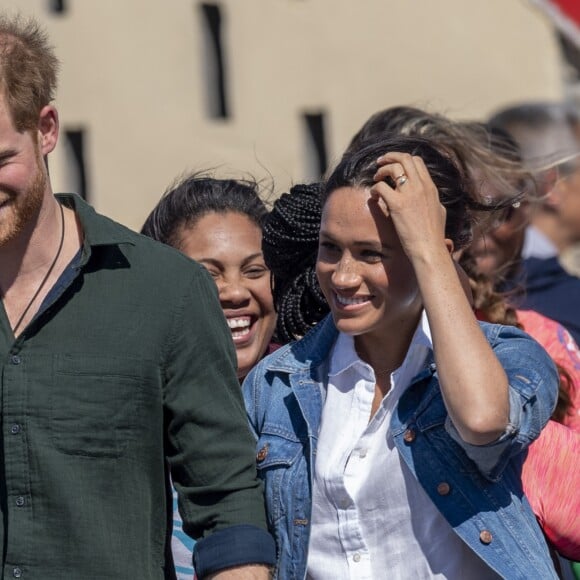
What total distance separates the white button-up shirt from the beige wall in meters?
13.7

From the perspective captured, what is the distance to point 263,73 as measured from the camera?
1939 centimetres

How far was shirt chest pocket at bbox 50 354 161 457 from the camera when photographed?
347 centimetres

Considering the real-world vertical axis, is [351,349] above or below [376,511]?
above

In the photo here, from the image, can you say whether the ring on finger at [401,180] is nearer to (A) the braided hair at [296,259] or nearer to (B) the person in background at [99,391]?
(B) the person in background at [99,391]

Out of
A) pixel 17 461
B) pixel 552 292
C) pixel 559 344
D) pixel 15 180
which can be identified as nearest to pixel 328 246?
pixel 15 180

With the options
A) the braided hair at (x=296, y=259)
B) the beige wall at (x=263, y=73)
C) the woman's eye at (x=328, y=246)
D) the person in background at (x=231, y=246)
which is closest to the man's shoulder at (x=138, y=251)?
the woman's eye at (x=328, y=246)

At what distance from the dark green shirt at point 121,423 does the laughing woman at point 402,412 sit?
5.3 inches

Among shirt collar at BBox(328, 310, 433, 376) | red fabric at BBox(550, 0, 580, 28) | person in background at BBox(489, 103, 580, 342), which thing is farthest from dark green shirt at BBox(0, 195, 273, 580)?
red fabric at BBox(550, 0, 580, 28)

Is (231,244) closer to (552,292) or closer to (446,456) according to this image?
(446,456)

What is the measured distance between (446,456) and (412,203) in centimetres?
55

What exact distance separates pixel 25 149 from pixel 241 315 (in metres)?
1.21

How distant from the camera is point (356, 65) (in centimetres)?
2011

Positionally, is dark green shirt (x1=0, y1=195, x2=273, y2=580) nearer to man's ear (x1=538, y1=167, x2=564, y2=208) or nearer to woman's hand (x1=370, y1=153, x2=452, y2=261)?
woman's hand (x1=370, y1=153, x2=452, y2=261)

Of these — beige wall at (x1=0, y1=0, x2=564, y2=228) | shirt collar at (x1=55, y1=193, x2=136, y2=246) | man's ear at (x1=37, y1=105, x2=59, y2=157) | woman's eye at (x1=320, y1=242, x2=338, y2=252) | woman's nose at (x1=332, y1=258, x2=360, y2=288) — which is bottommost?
beige wall at (x1=0, y1=0, x2=564, y2=228)
